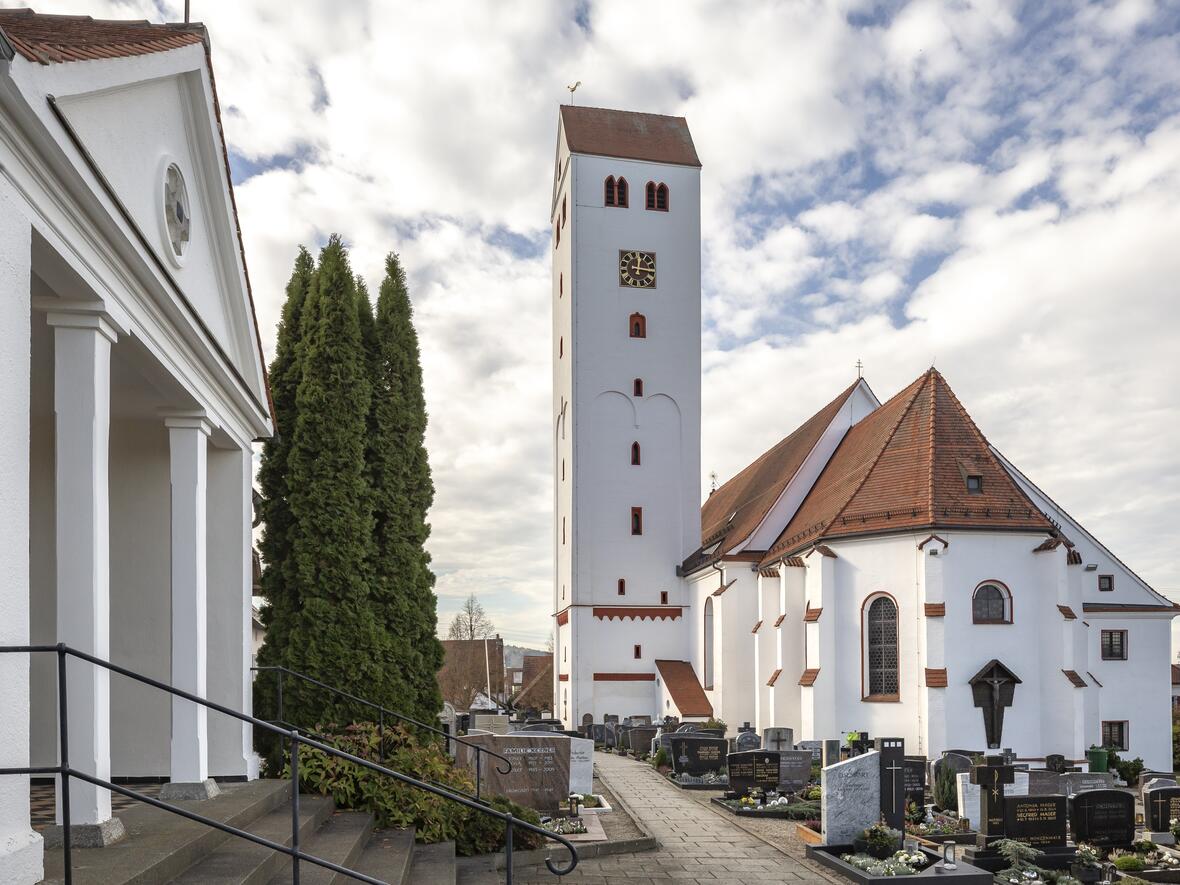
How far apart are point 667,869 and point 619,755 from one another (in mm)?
18636

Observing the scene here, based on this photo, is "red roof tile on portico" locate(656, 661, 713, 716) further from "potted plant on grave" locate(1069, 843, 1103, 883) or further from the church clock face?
"potted plant on grave" locate(1069, 843, 1103, 883)

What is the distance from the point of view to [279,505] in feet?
45.2

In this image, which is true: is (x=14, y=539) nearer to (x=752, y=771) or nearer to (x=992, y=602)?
(x=752, y=771)

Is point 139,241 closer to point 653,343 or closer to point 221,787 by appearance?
point 221,787

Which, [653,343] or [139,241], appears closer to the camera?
[139,241]

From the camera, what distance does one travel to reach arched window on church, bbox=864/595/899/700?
26.2m

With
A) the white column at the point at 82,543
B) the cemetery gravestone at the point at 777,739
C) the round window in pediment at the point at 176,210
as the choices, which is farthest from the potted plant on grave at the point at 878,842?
the cemetery gravestone at the point at 777,739

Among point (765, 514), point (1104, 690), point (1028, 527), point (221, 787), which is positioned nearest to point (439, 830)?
point (221, 787)

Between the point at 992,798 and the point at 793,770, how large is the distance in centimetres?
569

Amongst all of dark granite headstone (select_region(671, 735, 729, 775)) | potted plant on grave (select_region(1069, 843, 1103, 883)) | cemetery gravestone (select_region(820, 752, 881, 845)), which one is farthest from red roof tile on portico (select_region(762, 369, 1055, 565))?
potted plant on grave (select_region(1069, 843, 1103, 883))

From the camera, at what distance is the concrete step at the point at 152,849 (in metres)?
5.67

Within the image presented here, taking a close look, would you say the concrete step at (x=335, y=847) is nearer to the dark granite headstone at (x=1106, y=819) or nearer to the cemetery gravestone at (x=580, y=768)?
the cemetery gravestone at (x=580, y=768)

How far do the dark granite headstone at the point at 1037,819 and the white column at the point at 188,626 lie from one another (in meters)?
9.85

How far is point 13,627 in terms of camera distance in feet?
17.0
